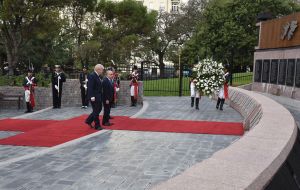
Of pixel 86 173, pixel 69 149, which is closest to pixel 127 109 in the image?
pixel 69 149

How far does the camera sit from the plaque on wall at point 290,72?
60.1 feet

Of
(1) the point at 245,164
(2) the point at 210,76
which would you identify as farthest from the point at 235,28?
(1) the point at 245,164

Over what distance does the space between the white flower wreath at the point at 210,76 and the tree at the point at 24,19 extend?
12.3 m

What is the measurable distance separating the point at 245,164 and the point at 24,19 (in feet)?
76.7

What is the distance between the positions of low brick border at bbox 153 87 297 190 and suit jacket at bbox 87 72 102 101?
5.40 meters

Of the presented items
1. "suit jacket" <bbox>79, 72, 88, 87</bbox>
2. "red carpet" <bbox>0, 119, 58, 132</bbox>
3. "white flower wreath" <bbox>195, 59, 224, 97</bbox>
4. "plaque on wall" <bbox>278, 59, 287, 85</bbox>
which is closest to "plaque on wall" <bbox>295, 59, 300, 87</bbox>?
"plaque on wall" <bbox>278, 59, 287, 85</bbox>

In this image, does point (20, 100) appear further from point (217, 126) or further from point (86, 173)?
point (86, 173)

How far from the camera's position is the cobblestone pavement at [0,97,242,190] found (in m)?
5.96

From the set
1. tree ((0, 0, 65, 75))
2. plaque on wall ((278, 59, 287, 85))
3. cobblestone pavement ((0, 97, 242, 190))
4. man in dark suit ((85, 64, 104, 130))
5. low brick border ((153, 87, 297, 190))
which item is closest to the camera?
low brick border ((153, 87, 297, 190))

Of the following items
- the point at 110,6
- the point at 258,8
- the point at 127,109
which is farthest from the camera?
the point at 110,6

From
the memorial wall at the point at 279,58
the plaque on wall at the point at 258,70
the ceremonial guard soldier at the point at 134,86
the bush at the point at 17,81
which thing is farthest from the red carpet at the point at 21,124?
the plaque on wall at the point at 258,70

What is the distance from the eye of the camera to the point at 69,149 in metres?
8.39

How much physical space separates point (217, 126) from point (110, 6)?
27669mm

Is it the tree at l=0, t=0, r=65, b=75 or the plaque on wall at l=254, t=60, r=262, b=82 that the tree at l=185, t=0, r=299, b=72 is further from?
the tree at l=0, t=0, r=65, b=75
